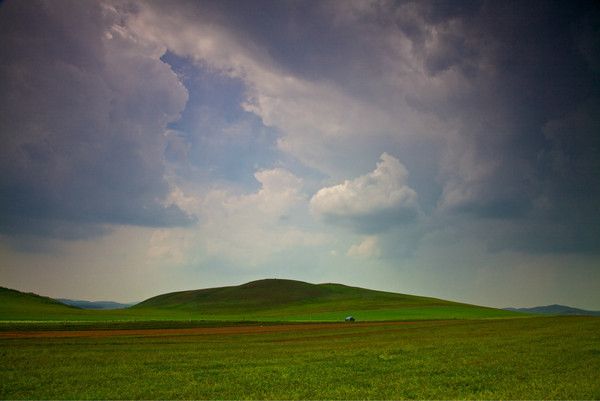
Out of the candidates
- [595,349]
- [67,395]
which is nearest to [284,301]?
[595,349]

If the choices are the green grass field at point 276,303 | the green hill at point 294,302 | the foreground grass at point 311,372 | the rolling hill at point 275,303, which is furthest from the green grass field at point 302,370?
the green hill at point 294,302

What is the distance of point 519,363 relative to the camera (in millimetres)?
25797

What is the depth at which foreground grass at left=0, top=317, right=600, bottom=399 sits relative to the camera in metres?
18.8

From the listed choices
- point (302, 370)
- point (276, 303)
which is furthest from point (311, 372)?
point (276, 303)

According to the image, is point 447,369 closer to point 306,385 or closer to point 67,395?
point 306,385

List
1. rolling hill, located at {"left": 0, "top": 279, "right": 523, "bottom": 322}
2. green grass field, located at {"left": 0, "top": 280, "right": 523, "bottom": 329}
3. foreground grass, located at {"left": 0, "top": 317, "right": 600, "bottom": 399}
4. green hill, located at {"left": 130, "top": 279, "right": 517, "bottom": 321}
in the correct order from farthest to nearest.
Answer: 1. green hill, located at {"left": 130, "top": 279, "right": 517, "bottom": 321}
2. rolling hill, located at {"left": 0, "top": 279, "right": 523, "bottom": 322}
3. green grass field, located at {"left": 0, "top": 280, "right": 523, "bottom": 329}
4. foreground grass, located at {"left": 0, "top": 317, "right": 600, "bottom": 399}

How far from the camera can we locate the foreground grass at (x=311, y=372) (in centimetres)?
1881

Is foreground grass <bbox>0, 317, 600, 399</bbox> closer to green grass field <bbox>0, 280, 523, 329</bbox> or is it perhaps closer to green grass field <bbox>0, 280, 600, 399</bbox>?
green grass field <bbox>0, 280, 600, 399</bbox>

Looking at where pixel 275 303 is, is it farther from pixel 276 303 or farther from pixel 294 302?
pixel 294 302

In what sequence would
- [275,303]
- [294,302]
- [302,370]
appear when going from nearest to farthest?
→ [302,370] < [275,303] < [294,302]

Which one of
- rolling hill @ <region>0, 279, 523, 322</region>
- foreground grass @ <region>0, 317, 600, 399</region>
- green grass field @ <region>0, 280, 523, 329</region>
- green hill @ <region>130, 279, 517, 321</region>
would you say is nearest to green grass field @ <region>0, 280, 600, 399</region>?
foreground grass @ <region>0, 317, 600, 399</region>

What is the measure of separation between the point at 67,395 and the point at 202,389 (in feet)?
19.1

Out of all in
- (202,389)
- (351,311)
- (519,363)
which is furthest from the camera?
(351,311)

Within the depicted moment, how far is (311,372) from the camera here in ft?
78.4
